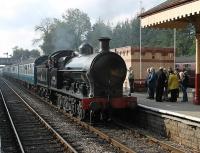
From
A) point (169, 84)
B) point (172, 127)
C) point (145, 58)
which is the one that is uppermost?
point (145, 58)

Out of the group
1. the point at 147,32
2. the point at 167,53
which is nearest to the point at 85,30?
the point at 167,53

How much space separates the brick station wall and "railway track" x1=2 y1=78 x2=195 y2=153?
663mm

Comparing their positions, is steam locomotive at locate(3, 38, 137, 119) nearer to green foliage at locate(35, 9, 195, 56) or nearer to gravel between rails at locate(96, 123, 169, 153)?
gravel between rails at locate(96, 123, 169, 153)

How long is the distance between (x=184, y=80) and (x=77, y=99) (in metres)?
4.84

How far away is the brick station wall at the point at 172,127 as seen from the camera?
35.1 ft

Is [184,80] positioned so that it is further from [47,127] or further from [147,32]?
[147,32]

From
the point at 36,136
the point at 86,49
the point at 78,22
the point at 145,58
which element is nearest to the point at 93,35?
the point at 78,22

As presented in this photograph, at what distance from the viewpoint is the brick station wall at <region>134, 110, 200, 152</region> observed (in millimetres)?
10700

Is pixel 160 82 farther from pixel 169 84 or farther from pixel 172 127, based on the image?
pixel 172 127

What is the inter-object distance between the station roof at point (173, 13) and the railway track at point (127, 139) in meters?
3.74

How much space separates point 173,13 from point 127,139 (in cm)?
417

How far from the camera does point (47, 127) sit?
47.7 ft

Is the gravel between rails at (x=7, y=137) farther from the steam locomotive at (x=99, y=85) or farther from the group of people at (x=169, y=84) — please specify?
the group of people at (x=169, y=84)

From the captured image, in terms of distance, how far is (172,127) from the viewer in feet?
39.3
